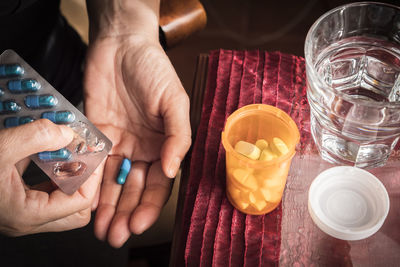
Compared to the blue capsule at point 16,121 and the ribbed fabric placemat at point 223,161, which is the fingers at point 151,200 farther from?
the blue capsule at point 16,121

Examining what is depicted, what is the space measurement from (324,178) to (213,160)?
0.19m

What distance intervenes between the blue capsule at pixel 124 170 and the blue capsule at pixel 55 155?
0.33ft

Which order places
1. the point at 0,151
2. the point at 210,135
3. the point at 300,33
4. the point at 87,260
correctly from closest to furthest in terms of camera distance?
the point at 0,151, the point at 210,135, the point at 87,260, the point at 300,33

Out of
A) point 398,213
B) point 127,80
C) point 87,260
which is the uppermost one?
point 127,80

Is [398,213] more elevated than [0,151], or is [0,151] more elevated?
[0,151]

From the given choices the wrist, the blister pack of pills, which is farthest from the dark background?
the blister pack of pills

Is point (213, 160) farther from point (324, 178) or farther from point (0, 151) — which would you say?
point (0, 151)

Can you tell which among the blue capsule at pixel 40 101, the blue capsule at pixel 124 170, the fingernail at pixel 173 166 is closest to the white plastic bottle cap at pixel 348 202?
the fingernail at pixel 173 166

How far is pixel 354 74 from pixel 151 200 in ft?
1.44

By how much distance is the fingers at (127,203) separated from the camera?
703 mm

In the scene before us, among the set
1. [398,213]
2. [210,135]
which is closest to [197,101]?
[210,135]

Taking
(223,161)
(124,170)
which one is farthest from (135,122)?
(223,161)

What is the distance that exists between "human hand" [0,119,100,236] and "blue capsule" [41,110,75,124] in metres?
0.05

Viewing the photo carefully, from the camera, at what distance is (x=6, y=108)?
71 centimetres
